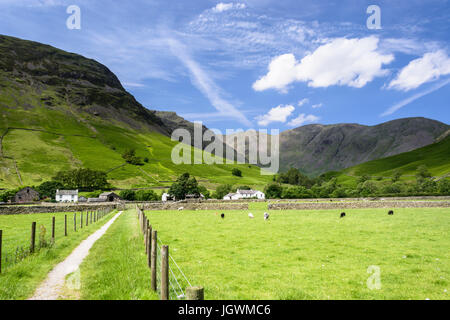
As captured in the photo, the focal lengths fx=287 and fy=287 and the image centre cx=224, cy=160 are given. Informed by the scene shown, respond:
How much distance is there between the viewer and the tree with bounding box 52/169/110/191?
158 metres

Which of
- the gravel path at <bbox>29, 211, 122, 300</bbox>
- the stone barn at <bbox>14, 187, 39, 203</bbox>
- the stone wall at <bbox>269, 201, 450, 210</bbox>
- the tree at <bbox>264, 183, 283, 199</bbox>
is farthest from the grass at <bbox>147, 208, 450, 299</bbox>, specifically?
the stone barn at <bbox>14, 187, 39, 203</bbox>

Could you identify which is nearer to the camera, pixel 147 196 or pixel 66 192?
pixel 147 196

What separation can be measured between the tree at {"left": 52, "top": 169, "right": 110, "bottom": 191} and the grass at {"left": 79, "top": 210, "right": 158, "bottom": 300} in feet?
515

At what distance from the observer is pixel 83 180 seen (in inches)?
6339

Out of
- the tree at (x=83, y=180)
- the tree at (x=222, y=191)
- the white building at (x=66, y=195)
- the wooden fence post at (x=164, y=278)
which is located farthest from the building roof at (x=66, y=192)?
the wooden fence post at (x=164, y=278)

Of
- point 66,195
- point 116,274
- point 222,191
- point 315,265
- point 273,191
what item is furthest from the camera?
point 222,191

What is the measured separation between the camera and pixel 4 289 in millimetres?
9523

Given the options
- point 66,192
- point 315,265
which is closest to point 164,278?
point 315,265

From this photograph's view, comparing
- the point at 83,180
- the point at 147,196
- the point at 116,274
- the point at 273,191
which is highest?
the point at 83,180

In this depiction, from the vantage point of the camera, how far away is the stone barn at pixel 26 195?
128 metres

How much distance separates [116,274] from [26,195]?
5913 inches

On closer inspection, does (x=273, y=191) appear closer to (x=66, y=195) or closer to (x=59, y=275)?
(x=66, y=195)

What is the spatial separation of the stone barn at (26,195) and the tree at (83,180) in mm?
18853

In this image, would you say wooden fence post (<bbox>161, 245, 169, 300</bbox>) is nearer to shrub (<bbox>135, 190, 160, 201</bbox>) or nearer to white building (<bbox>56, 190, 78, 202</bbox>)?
shrub (<bbox>135, 190, 160, 201</bbox>)
